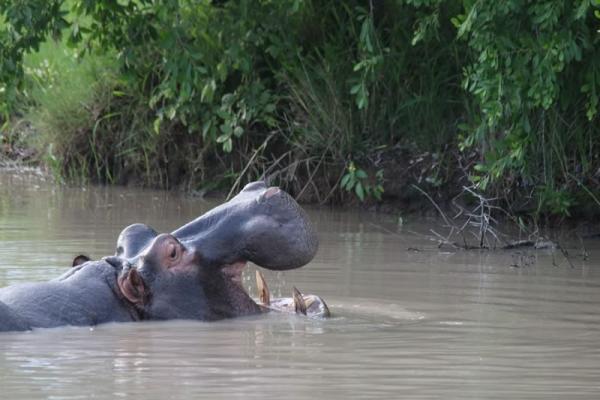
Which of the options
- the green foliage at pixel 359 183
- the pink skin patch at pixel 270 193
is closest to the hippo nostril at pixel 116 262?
the pink skin patch at pixel 270 193

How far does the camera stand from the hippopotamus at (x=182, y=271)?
5.35 meters

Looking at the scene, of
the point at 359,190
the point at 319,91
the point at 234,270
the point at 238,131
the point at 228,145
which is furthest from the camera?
the point at 319,91

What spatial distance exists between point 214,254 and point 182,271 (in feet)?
0.45

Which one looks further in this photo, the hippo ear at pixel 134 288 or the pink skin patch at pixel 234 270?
the pink skin patch at pixel 234 270

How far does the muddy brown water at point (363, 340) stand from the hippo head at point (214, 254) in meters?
0.09

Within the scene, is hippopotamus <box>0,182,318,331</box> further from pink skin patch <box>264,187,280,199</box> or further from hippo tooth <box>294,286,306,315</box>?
hippo tooth <box>294,286,306,315</box>

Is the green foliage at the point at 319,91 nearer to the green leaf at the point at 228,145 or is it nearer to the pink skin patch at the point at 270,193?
the green leaf at the point at 228,145

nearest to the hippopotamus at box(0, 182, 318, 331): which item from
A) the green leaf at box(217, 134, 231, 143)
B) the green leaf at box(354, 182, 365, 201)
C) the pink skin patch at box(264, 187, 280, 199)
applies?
the pink skin patch at box(264, 187, 280, 199)

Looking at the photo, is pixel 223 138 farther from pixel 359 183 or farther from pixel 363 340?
pixel 363 340

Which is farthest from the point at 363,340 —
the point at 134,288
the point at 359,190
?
Result: the point at 359,190

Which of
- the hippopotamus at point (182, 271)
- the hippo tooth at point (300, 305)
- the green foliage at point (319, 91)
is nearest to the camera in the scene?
the hippopotamus at point (182, 271)

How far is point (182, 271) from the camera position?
545cm

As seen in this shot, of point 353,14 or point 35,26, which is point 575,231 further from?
point 35,26

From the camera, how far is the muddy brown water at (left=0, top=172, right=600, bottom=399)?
4.46 metres
